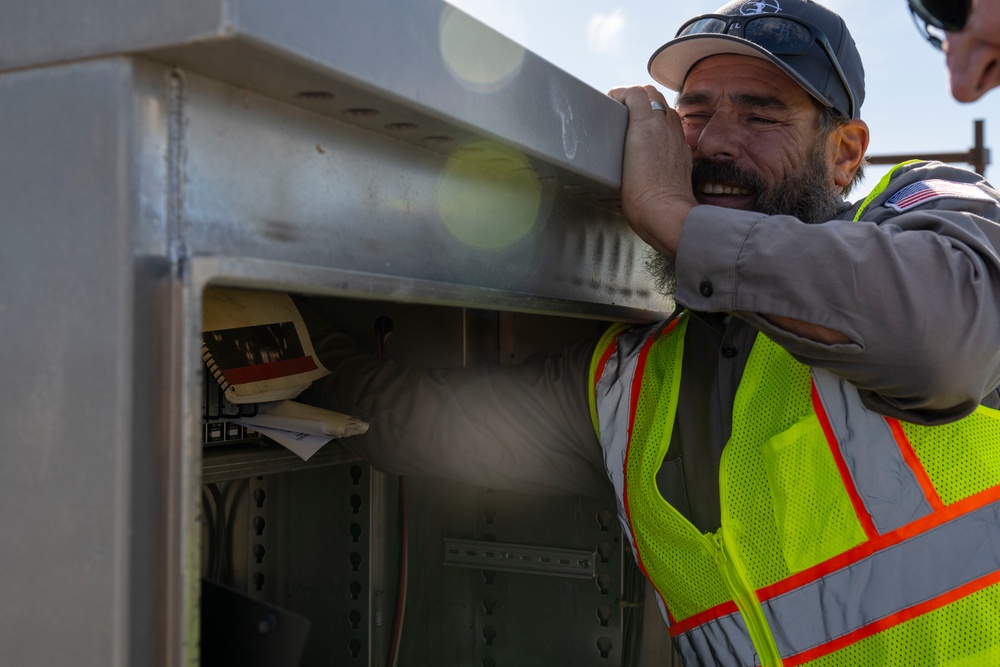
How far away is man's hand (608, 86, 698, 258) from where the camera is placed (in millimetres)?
1133

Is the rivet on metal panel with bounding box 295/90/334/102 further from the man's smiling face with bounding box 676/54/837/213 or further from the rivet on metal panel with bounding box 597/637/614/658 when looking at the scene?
the rivet on metal panel with bounding box 597/637/614/658

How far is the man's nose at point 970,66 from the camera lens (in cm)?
90

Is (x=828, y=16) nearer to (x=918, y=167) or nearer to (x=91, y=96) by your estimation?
(x=918, y=167)

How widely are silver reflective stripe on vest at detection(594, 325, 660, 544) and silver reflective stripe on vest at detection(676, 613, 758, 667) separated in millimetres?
167

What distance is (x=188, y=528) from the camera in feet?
1.99

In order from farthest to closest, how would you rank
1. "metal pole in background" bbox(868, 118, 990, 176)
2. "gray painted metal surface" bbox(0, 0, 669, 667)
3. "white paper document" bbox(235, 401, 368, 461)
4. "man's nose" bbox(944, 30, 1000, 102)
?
"metal pole in background" bbox(868, 118, 990, 176), "white paper document" bbox(235, 401, 368, 461), "man's nose" bbox(944, 30, 1000, 102), "gray painted metal surface" bbox(0, 0, 669, 667)

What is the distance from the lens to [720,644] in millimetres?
1255

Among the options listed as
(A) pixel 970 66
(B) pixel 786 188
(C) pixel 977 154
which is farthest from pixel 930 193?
(C) pixel 977 154

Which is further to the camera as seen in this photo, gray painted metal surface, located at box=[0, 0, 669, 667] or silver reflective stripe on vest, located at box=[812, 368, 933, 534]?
silver reflective stripe on vest, located at box=[812, 368, 933, 534]

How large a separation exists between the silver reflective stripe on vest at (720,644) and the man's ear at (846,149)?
0.90 meters

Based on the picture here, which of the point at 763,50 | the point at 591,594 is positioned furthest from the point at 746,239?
the point at 591,594

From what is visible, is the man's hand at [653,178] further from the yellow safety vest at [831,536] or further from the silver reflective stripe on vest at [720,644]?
the silver reflective stripe on vest at [720,644]

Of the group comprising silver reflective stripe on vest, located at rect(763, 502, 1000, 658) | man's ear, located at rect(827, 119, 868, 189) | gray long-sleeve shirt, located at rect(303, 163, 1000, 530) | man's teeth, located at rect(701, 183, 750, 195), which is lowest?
silver reflective stripe on vest, located at rect(763, 502, 1000, 658)

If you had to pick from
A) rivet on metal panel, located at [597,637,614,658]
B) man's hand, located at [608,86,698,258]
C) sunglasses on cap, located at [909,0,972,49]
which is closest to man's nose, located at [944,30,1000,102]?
sunglasses on cap, located at [909,0,972,49]
